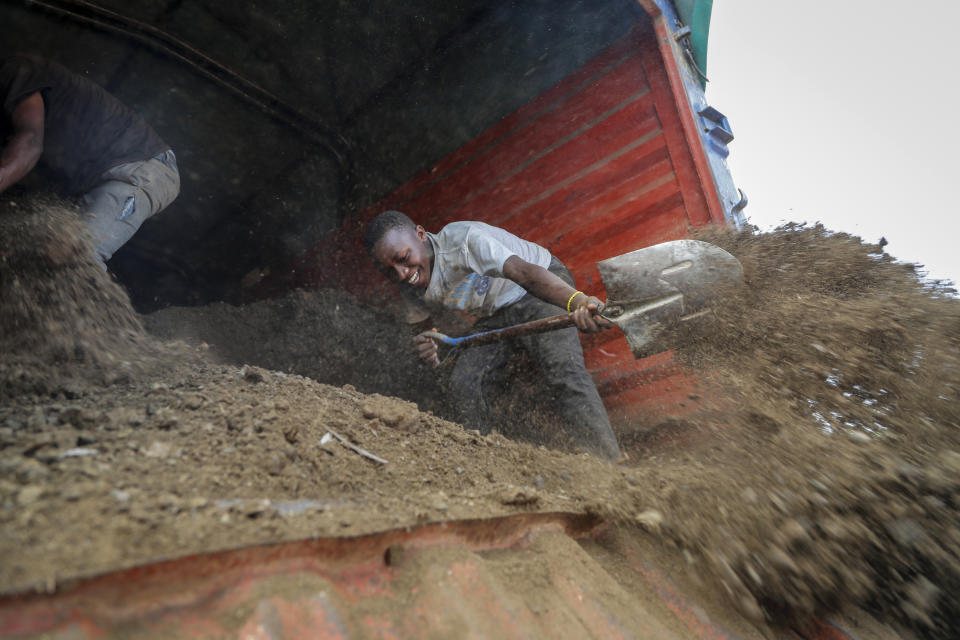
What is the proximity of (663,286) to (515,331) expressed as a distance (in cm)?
75

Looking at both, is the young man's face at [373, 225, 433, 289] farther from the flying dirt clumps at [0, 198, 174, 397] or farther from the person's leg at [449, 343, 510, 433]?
the flying dirt clumps at [0, 198, 174, 397]

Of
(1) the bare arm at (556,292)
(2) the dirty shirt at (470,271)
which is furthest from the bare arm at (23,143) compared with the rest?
(1) the bare arm at (556,292)

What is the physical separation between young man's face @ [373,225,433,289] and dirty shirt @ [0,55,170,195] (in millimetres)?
1537

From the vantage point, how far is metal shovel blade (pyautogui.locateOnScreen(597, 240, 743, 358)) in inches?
74.9

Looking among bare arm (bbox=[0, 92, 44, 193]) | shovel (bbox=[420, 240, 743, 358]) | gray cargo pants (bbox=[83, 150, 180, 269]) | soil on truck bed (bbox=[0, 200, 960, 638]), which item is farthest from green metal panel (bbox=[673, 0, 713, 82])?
bare arm (bbox=[0, 92, 44, 193])

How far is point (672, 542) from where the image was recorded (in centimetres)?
110

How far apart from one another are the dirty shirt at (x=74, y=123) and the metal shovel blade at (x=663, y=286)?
9.30 feet

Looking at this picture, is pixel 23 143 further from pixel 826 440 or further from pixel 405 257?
pixel 826 440

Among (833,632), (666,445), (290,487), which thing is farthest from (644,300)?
(290,487)

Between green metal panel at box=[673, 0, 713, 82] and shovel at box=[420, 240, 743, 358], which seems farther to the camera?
green metal panel at box=[673, 0, 713, 82]

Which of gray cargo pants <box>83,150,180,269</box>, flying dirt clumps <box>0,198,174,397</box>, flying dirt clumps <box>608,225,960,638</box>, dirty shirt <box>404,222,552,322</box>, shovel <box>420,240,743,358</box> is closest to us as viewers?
flying dirt clumps <box>608,225,960,638</box>

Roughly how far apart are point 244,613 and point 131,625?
0.12 metres

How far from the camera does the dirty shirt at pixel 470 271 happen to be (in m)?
2.54

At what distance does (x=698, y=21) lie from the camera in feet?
9.29
